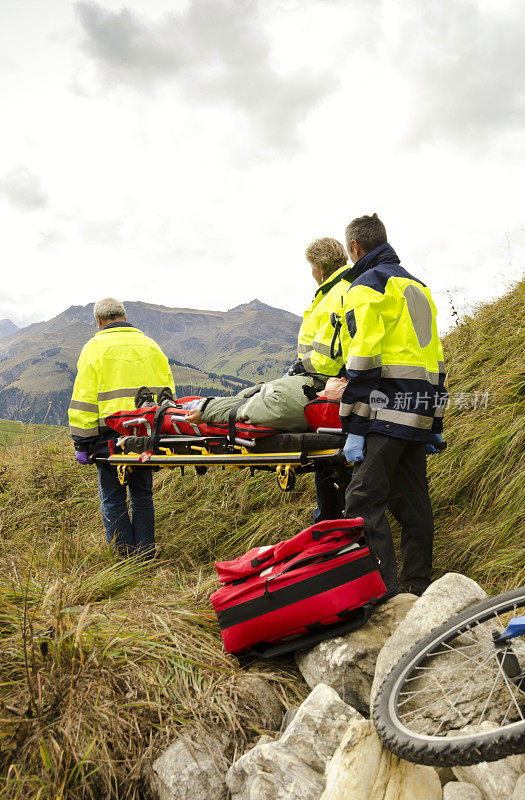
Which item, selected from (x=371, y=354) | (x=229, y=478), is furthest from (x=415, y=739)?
(x=229, y=478)

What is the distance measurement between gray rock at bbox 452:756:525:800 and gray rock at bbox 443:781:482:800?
0.04 m

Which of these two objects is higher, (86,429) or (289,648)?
(86,429)

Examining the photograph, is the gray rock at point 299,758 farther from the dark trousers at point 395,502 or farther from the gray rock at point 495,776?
the dark trousers at point 395,502

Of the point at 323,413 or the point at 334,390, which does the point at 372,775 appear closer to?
the point at 323,413

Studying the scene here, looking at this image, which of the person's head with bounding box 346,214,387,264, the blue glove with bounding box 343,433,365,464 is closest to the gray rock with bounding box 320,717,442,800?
the blue glove with bounding box 343,433,365,464

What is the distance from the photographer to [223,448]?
13.0 feet

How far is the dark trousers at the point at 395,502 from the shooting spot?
3361mm

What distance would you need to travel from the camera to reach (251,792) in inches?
71.9

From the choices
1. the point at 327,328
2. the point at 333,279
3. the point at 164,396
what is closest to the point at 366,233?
the point at 333,279

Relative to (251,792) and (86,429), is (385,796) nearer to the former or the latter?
(251,792)

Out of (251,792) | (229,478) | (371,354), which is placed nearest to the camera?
(251,792)

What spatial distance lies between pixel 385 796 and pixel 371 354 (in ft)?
7.54

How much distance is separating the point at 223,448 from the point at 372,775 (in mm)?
2511

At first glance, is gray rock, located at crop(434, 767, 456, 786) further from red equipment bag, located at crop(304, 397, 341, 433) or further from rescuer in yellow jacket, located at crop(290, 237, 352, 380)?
rescuer in yellow jacket, located at crop(290, 237, 352, 380)
